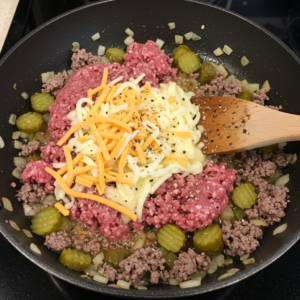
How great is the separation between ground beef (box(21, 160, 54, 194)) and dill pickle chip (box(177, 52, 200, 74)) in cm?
171

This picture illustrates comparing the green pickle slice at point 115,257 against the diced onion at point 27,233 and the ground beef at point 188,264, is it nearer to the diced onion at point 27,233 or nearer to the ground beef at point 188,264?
the ground beef at point 188,264

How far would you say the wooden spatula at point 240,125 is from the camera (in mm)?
2426

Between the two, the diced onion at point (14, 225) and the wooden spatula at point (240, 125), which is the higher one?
the diced onion at point (14, 225)

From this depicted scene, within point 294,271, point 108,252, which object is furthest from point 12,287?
point 294,271

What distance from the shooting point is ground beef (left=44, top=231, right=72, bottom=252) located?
2.32 metres

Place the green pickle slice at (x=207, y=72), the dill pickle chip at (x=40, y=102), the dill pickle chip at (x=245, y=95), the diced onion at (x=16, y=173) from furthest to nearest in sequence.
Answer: the green pickle slice at (x=207, y=72)
the dill pickle chip at (x=245, y=95)
the dill pickle chip at (x=40, y=102)
the diced onion at (x=16, y=173)

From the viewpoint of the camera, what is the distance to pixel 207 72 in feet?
10.3

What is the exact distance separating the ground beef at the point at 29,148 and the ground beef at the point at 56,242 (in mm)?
827

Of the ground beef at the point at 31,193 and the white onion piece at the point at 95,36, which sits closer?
the ground beef at the point at 31,193

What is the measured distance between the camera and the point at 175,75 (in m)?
3.21

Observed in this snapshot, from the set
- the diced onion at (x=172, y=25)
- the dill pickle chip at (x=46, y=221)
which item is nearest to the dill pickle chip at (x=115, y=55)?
the diced onion at (x=172, y=25)

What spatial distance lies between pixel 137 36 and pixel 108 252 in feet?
7.60

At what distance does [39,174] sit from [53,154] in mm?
203

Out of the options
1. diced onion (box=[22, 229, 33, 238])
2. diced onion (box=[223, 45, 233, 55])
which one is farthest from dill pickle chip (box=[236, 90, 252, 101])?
diced onion (box=[22, 229, 33, 238])
